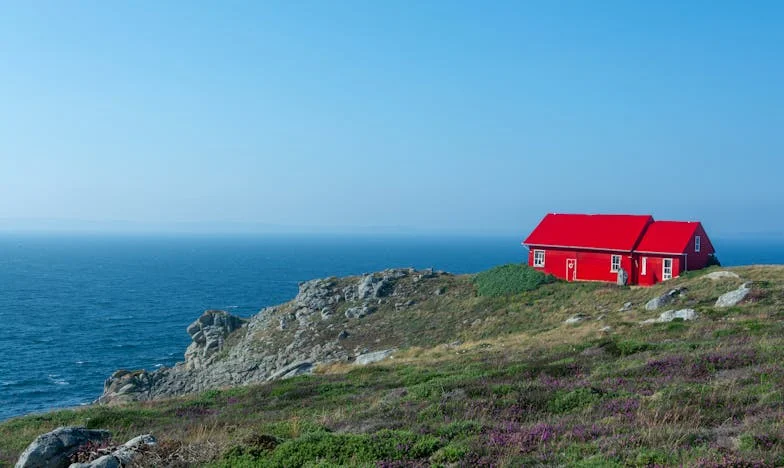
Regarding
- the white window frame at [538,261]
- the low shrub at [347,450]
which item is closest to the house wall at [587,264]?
the white window frame at [538,261]

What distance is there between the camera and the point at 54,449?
12.0 meters

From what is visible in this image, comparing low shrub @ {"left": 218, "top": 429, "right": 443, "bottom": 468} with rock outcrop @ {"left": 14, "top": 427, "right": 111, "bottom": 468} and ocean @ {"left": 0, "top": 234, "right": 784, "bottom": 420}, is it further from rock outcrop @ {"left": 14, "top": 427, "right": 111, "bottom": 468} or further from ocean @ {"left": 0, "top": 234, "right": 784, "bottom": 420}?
ocean @ {"left": 0, "top": 234, "right": 784, "bottom": 420}

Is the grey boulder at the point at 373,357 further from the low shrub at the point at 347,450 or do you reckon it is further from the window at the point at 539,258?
the low shrub at the point at 347,450

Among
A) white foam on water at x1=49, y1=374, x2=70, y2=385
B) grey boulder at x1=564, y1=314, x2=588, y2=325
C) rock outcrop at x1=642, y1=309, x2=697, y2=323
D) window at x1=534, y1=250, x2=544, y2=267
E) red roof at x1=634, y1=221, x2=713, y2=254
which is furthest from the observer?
window at x1=534, y1=250, x2=544, y2=267

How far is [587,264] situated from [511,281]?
6.79m

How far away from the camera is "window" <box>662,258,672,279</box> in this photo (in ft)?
158

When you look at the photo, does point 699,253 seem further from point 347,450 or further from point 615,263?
point 347,450

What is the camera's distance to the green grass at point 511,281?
5031 cm

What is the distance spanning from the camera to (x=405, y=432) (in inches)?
451

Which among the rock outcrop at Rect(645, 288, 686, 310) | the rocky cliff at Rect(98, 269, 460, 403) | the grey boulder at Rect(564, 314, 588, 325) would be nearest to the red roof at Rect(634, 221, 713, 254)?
the rock outcrop at Rect(645, 288, 686, 310)

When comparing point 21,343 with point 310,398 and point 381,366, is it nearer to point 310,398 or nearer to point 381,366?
point 381,366

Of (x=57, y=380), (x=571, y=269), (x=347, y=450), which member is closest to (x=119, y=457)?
(x=347, y=450)

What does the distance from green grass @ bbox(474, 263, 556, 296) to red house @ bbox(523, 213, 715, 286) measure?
7.16ft

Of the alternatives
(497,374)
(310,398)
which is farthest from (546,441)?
(310,398)
